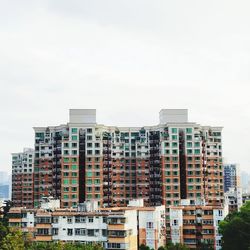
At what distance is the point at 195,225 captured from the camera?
6625 cm

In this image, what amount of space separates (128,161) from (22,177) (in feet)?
117

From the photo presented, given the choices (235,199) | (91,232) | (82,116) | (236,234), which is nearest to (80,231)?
(91,232)

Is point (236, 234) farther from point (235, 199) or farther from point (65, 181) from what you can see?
point (65, 181)

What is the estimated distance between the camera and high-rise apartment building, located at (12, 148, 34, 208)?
109 metres

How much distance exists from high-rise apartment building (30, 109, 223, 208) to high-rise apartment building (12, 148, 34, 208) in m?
→ 17.5

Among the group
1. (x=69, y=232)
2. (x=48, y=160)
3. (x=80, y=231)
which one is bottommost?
(x=69, y=232)

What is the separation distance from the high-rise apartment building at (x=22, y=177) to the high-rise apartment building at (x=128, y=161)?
690 inches

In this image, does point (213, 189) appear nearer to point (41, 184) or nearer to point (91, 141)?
point (91, 141)

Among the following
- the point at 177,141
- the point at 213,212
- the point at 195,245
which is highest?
the point at 177,141

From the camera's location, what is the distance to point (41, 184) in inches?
3590

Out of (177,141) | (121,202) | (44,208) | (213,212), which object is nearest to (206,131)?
(177,141)

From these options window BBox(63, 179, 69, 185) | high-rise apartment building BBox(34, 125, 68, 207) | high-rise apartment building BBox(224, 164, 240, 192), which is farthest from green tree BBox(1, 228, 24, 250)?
high-rise apartment building BBox(224, 164, 240, 192)

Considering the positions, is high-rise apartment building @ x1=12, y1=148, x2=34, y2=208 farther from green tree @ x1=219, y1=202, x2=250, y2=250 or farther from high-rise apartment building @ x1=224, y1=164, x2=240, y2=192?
high-rise apartment building @ x1=224, y1=164, x2=240, y2=192

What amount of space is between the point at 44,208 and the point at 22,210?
2.86 meters
